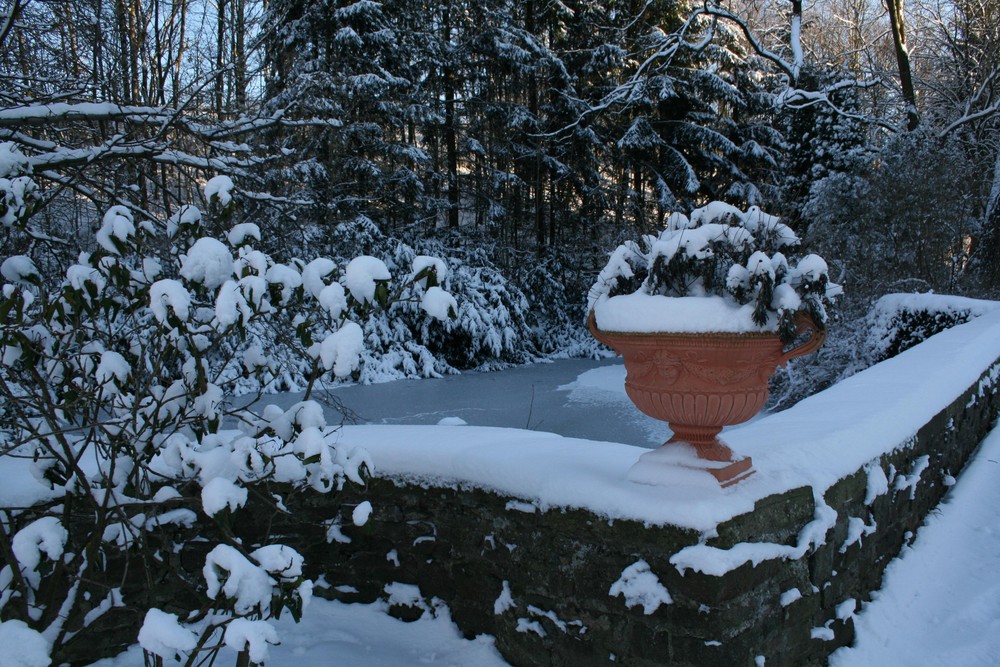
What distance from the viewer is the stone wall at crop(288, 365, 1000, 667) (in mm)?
1769

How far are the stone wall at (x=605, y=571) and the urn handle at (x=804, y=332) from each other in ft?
1.37

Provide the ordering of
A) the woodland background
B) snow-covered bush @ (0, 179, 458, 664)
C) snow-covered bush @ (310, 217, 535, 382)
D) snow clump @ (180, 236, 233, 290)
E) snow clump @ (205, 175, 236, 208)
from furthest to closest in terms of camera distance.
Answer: snow-covered bush @ (310, 217, 535, 382)
the woodland background
snow clump @ (205, 175, 236, 208)
snow clump @ (180, 236, 233, 290)
snow-covered bush @ (0, 179, 458, 664)

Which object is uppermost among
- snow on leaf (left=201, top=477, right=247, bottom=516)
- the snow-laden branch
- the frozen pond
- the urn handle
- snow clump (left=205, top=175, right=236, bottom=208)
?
the snow-laden branch

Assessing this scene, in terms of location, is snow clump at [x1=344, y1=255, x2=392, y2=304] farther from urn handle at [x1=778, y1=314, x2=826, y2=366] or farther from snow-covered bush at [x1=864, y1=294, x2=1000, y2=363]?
snow-covered bush at [x1=864, y1=294, x2=1000, y2=363]

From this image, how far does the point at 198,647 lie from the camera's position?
133cm

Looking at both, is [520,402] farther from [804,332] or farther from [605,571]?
[804,332]

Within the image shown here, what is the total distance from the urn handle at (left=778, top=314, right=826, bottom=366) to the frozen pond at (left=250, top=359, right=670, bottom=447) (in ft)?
11.4

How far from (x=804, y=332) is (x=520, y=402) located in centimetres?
619

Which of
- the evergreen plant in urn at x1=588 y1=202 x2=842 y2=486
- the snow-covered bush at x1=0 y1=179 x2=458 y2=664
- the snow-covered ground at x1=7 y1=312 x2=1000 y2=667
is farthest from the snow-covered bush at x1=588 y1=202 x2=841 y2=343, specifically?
the snow-covered bush at x1=0 y1=179 x2=458 y2=664

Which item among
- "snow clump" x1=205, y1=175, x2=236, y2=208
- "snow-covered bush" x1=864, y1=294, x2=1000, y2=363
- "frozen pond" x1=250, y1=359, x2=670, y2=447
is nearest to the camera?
"snow clump" x1=205, y1=175, x2=236, y2=208

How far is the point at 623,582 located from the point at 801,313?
0.88m

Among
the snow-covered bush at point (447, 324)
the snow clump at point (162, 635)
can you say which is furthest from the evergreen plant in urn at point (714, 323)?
the snow-covered bush at point (447, 324)

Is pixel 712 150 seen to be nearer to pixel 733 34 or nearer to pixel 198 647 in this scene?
pixel 733 34

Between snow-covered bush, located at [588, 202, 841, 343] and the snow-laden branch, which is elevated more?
the snow-laden branch
